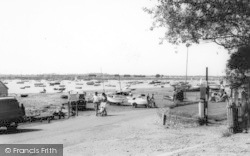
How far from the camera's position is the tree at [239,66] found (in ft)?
48.6

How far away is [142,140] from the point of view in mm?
14195

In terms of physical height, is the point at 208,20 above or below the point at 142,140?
above

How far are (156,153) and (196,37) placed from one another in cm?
713

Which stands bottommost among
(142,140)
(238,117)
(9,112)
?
(142,140)

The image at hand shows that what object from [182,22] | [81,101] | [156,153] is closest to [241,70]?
[182,22]

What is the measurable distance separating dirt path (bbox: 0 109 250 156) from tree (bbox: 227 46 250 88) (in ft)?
8.27

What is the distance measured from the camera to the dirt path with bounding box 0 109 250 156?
36.9ft

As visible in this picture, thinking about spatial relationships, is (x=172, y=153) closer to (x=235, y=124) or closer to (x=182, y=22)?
(x=235, y=124)

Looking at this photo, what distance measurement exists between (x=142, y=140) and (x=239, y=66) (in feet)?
18.0

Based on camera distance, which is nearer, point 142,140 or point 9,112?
point 142,140

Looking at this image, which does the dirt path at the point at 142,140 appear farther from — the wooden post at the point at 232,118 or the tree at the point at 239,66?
the tree at the point at 239,66

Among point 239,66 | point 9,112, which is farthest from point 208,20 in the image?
point 9,112

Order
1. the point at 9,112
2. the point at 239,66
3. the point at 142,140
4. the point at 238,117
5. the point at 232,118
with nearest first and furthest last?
the point at 142,140 → the point at 232,118 → the point at 238,117 → the point at 239,66 → the point at 9,112

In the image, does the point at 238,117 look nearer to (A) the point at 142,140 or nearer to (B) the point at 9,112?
(A) the point at 142,140
